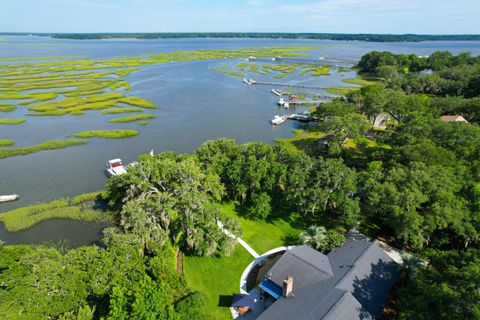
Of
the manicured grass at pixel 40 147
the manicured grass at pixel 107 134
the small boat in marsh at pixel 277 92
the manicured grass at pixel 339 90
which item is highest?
the manicured grass at pixel 339 90

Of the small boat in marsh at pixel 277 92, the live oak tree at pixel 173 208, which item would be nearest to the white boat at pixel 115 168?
the live oak tree at pixel 173 208

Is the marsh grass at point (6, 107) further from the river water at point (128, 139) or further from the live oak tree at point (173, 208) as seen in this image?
the live oak tree at point (173, 208)

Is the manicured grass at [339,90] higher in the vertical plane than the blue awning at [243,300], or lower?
higher

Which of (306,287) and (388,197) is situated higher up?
(388,197)

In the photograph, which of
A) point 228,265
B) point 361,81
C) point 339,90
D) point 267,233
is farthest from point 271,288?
point 361,81

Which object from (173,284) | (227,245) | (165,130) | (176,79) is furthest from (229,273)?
(176,79)

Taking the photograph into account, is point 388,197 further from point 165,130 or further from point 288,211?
→ point 165,130
